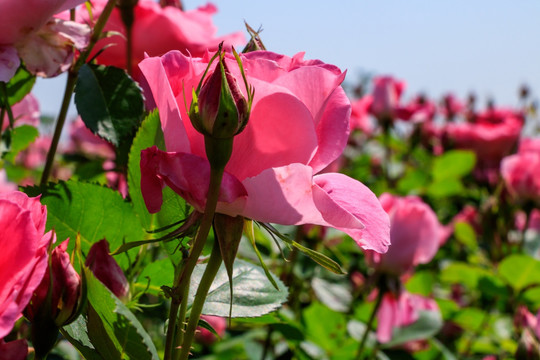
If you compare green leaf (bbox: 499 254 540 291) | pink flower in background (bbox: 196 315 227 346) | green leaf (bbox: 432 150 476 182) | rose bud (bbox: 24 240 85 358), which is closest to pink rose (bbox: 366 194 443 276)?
green leaf (bbox: 499 254 540 291)

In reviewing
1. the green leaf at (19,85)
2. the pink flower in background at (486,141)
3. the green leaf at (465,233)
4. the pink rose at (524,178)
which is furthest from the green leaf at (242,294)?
the pink flower in background at (486,141)

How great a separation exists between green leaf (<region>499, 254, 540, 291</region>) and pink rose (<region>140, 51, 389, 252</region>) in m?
0.95

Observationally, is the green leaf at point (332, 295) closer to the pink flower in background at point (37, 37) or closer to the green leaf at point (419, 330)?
the green leaf at point (419, 330)

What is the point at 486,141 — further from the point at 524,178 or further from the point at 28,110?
the point at 28,110

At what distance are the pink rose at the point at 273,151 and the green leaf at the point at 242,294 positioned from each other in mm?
103

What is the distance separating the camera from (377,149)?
284cm

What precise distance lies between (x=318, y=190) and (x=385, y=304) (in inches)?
32.7

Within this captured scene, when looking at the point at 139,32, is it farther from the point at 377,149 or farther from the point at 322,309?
the point at 377,149

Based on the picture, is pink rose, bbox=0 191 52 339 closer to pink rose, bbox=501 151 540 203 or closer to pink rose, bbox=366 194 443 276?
pink rose, bbox=366 194 443 276

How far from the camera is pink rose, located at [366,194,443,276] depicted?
3.46ft

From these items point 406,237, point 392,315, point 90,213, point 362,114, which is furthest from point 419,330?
point 362,114

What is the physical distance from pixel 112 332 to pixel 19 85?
1.05ft

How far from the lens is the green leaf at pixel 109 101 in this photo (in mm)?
497

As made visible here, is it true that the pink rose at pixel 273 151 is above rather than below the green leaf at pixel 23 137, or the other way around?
above
